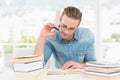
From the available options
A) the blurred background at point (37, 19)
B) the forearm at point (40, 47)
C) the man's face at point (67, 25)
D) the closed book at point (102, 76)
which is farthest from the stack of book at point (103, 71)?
the blurred background at point (37, 19)

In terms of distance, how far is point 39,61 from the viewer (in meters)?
1.44

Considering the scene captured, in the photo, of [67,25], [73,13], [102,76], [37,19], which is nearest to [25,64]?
[102,76]

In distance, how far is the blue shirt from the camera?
213cm

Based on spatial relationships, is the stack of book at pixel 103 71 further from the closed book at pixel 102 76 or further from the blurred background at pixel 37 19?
the blurred background at pixel 37 19

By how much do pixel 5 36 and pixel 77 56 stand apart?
8.53ft

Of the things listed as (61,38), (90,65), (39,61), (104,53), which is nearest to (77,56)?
(61,38)

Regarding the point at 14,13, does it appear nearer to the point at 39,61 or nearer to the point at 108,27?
the point at 108,27

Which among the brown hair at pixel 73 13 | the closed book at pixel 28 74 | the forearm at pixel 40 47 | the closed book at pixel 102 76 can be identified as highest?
the brown hair at pixel 73 13

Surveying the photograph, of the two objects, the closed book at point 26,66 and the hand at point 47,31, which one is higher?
the hand at point 47,31

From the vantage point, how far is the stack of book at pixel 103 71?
1.41 meters

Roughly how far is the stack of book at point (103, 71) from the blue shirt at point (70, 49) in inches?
25.0

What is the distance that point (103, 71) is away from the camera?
1.43 metres

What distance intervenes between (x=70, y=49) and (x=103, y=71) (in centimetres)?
74

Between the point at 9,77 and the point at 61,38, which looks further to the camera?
the point at 61,38
